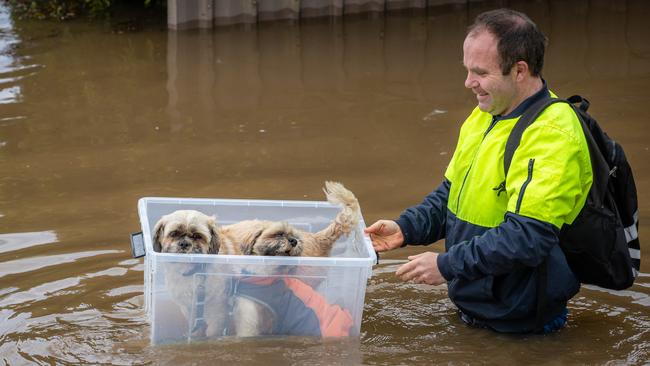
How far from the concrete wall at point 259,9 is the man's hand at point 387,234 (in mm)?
6642

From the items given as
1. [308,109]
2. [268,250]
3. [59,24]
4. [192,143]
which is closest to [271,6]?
[59,24]

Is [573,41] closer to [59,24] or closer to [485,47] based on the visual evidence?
[59,24]

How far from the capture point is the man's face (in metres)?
4.17

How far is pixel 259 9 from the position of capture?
11.2 m

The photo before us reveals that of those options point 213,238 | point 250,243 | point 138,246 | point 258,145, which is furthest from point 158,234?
point 258,145

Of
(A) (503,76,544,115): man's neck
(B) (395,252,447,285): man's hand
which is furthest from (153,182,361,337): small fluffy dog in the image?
(A) (503,76,544,115): man's neck

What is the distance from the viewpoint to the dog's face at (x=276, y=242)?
14.3 ft

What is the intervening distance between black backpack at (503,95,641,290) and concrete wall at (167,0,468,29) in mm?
7209

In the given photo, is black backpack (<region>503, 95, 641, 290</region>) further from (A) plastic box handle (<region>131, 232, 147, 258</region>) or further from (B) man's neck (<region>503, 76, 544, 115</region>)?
(A) plastic box handle (<region>131, 232, 147, 258</region>)

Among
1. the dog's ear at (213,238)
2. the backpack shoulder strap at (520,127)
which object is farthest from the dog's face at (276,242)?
the backpack shoulder strap at (520,127)

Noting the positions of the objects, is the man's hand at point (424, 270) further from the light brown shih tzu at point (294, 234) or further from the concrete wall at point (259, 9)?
the concrete wall at point (259, 9)

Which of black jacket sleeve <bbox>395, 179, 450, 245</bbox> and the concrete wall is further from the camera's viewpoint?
the concrete wall

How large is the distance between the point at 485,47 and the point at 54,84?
5.94 m

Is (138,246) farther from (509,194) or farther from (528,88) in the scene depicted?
(528,88)
